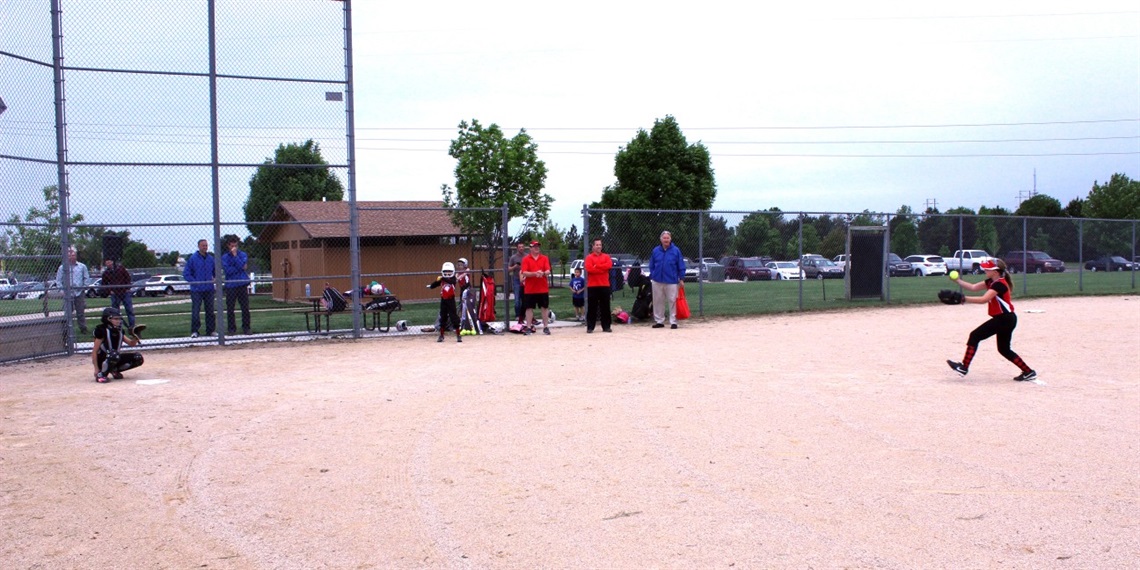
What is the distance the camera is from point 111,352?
34.8ft

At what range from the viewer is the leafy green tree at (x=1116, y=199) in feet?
203

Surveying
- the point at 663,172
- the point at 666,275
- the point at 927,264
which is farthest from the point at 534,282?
the point at 663,172

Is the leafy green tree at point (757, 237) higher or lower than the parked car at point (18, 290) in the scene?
higher

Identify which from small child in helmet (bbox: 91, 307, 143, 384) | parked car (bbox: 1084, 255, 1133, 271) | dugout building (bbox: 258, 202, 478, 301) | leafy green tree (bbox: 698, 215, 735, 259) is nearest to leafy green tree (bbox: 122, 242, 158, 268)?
dugout building (bbox: 258, 202, 478, 301)

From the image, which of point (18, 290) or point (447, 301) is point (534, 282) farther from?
point (18, 290)

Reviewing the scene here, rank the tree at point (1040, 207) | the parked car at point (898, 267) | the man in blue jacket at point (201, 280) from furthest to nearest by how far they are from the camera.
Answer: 1. the tree at point (1040, 207)
2. the parked car at point (898, 267)
3. the man in blue jacket at point (201, 280)

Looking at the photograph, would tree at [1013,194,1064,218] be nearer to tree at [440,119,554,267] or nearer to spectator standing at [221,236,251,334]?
tree at [440,119,554,267]

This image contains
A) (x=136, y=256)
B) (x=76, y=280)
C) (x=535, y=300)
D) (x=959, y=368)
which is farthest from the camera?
(x=535, y=300)

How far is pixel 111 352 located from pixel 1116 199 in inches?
2785

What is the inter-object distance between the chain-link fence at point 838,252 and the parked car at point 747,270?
0.06 meters

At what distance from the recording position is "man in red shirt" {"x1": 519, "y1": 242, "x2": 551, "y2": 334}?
15.6 meters

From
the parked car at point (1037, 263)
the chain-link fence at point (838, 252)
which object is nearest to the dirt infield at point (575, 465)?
the chain-link fence at point (838, 252)

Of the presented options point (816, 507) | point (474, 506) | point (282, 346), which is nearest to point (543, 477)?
point (474, 506)

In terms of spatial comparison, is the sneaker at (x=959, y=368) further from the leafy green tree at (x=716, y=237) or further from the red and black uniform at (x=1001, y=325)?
the leafy green tree at (x=716, y=237)
